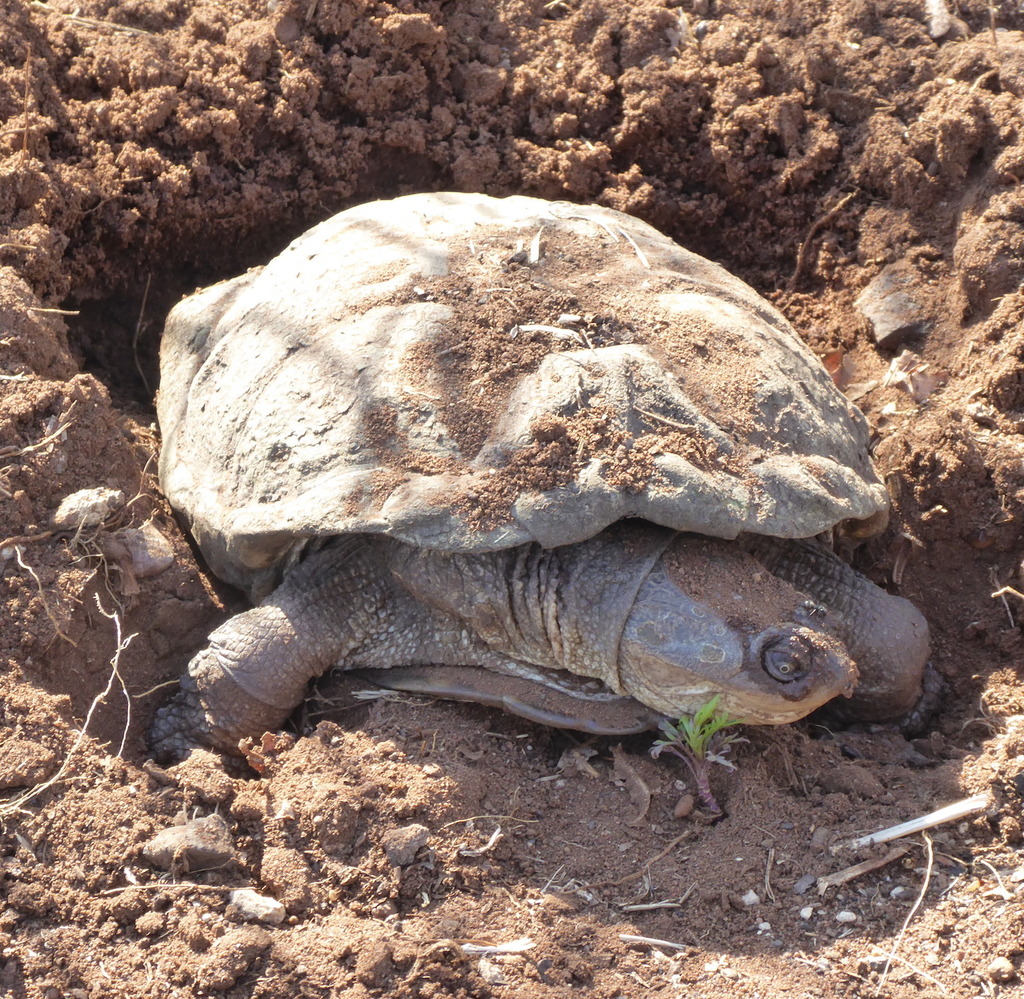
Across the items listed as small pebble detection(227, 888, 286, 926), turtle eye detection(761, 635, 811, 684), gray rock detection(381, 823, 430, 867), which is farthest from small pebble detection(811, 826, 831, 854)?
small pebble detection(227, 888, 286, 926)

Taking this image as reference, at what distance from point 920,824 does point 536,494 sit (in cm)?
143

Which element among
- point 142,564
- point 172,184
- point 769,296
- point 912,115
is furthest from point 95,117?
point 912,115

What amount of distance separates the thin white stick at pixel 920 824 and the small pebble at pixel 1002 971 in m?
0.44

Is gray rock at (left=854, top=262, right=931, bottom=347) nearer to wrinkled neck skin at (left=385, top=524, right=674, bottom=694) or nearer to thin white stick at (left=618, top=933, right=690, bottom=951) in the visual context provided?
wrinkled neck skin at (left=385, top=524, right=674, bottom=694)

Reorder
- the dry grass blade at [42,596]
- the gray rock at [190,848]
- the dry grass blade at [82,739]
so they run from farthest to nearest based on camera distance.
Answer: the dry grass blade at [42,596] < the dry grass blade at [82,739] < the gray rock at [190,848]

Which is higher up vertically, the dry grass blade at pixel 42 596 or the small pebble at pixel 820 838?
the dry grass blade at pixel 42 596

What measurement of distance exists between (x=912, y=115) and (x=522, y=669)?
3502 mm

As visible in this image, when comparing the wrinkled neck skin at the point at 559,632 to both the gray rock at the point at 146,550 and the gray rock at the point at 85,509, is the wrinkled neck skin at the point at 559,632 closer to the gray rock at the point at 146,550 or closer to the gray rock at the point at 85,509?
the gray rock at the point at 146,550

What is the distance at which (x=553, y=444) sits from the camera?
3.13m

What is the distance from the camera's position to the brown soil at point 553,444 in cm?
267

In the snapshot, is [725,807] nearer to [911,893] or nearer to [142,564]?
[911,893]

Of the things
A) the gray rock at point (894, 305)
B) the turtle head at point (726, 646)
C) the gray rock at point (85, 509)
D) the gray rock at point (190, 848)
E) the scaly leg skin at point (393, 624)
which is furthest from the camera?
the gray rock at point (894, 305)

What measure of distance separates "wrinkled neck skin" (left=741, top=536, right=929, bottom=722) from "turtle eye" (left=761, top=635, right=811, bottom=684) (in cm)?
47

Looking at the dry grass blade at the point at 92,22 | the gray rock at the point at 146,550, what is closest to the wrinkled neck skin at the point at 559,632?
the gray rock at the point at 146,550
